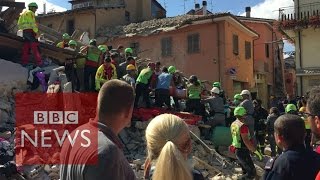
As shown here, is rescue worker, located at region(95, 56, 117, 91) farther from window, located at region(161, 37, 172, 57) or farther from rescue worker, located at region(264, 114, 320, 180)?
window, located at region(161, 37, 172, 57)

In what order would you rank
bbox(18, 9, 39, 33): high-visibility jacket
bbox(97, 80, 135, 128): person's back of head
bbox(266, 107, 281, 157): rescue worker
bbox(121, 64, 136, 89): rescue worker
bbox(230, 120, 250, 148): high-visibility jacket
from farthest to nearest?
bbox(121, 64, 136, 89): rescue worker < bbox(18, 9, 39, 33): high-visibility jacket < bbox(266, 107, 281, 157): rescue worker < bbox(230, 120, 250, 148): high-visibility jacket < bbox(97, 80, 135, 128): person's back of head

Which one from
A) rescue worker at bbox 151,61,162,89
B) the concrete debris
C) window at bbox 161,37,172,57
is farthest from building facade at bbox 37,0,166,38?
rescue worker at bbox 151,61,162,89

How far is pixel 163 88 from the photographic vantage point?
13.9m

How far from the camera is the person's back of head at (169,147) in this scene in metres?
2.78

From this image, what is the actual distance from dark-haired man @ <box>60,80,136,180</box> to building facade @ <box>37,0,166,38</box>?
3050 cm

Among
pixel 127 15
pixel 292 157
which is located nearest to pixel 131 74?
pixel 292 157

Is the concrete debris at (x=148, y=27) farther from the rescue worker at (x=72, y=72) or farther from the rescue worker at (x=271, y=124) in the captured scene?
the rescue worker at (x=271, y=124)

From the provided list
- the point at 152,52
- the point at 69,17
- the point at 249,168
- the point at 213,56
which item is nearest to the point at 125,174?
the point at 249,168

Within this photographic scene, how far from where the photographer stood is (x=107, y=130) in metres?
2.95

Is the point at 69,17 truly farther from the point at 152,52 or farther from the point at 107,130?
the point at 107,130

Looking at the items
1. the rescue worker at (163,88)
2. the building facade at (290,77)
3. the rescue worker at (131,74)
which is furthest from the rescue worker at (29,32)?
the building facade at (290,77)

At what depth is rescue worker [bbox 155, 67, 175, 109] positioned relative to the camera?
13.8m

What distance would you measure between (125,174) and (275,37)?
38.3 meters

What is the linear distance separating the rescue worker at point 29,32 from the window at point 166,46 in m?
17.1
